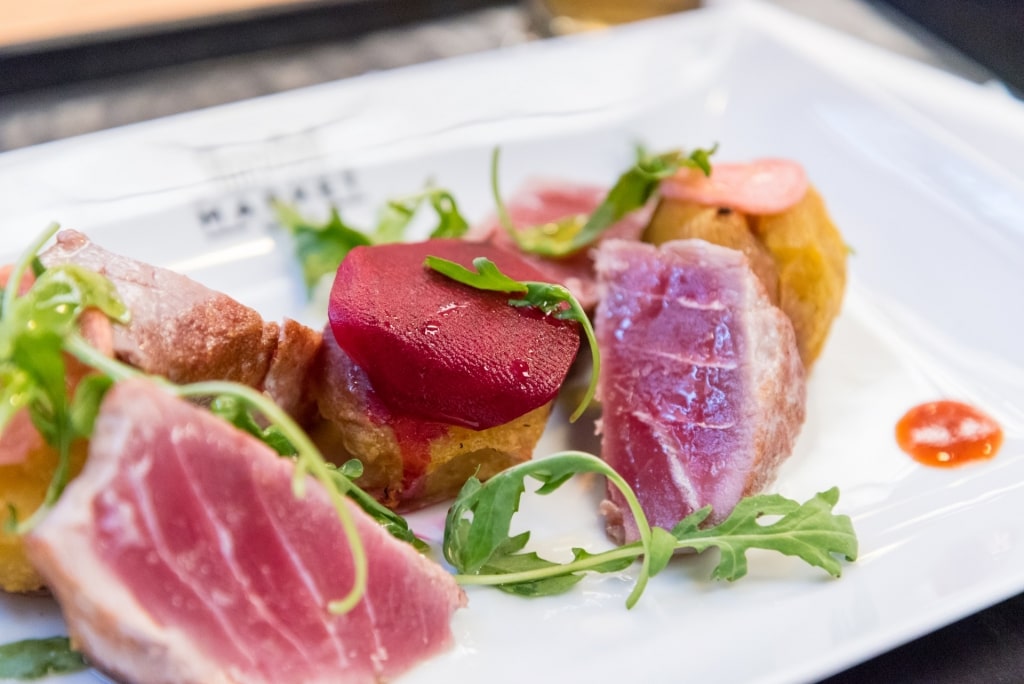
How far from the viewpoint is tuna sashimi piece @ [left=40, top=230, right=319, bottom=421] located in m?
1.69

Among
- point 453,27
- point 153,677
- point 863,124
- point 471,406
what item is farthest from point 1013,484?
point 453,27

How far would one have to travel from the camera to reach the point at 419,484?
2018mm

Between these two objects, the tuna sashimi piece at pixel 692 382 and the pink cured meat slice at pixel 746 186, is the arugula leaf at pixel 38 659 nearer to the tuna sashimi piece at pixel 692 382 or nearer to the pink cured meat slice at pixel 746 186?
the tuna sashimi piece at pixel 692 382

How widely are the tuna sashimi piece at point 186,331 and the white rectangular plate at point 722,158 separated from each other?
1.77 feet

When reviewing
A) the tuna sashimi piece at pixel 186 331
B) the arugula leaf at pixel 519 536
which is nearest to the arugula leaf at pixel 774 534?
the arugula leaf at pixel 519 536

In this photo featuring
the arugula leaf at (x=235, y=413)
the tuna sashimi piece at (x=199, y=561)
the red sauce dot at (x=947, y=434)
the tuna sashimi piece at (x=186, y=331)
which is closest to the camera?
the tuna sashimi piece at (x=199, y=561)

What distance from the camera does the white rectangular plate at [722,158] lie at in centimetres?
172

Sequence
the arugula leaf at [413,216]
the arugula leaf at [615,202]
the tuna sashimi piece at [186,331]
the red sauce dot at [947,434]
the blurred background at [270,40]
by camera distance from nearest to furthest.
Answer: the tuna sashimi piece at [186,331] < the red sauce dot at [947,434] < the arugula leaf at [615,202] < the arugula leaf at [413,216] < the blurred background at [270,40]

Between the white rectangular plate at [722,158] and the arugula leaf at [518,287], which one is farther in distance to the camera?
the arugula leaf at [518,287]

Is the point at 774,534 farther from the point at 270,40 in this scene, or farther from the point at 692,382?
the point at 270,40

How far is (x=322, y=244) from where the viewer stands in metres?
2.67

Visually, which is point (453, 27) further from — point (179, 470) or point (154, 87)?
point (179, 470)

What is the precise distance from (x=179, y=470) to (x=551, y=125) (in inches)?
87.5

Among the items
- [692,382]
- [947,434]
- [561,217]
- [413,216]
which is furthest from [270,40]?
[947,434]
